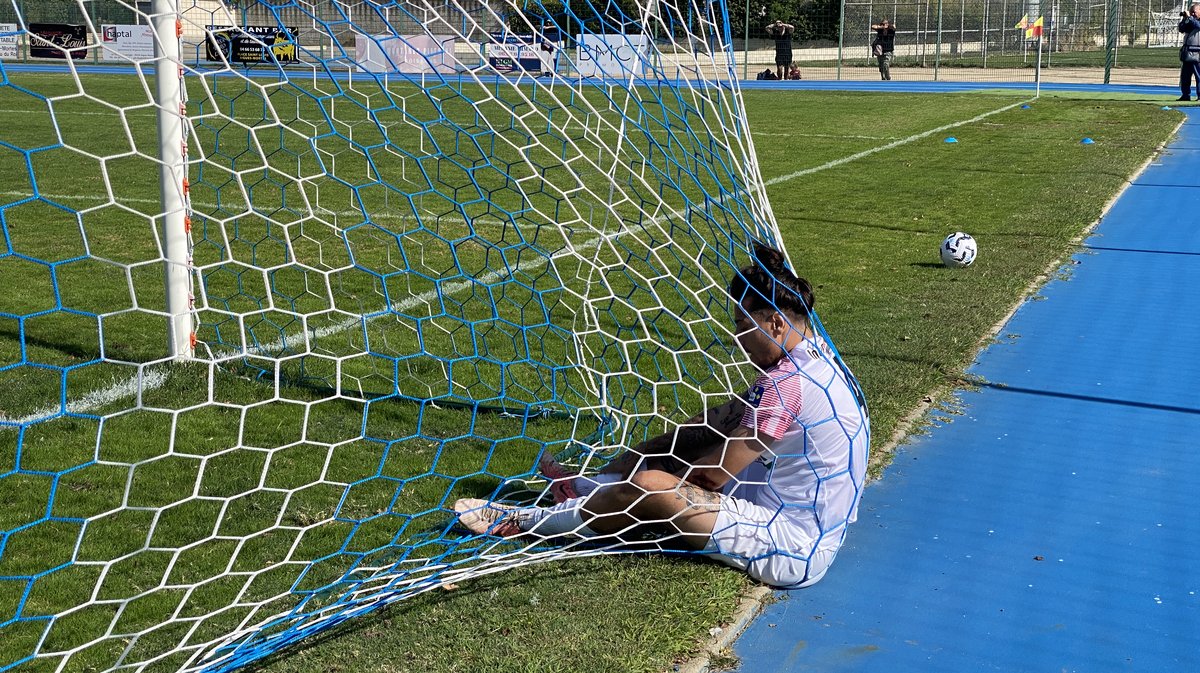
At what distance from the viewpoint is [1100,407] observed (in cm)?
545

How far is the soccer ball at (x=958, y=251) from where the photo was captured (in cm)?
809

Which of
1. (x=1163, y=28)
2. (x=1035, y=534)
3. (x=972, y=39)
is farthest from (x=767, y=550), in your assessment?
(x=1163, y=28)

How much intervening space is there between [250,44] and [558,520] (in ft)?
7.00

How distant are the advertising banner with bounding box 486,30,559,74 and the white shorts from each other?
193 cm

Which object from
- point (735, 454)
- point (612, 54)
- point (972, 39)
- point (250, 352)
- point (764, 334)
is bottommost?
point (250, 352)

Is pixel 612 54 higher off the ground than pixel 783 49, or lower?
higher

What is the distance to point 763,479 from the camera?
392 cm

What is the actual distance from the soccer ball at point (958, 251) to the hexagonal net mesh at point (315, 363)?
6.48 ft

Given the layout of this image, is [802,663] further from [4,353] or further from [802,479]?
[4,353]

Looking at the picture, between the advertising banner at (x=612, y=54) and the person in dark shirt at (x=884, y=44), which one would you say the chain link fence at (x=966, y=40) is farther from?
the advertising banner at (x=612, y=54)

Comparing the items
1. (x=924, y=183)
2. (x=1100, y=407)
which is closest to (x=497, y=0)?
(x=1100, y=407)

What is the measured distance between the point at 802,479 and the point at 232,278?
4586 mm

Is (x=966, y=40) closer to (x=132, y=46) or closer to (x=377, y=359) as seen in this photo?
(x=377, y=359)

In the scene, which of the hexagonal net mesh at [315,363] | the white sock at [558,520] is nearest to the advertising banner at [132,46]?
the hexagonal net mesh at [315,363]
